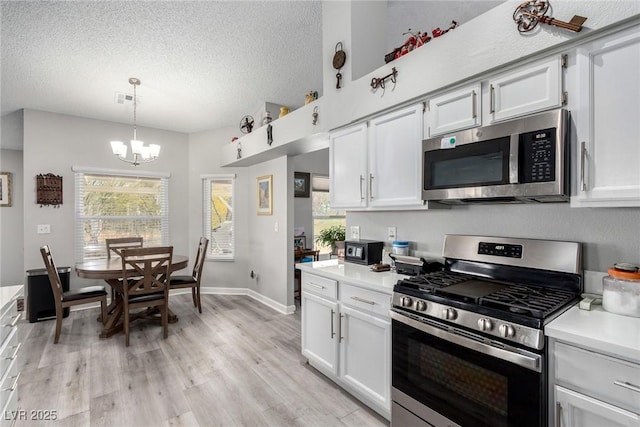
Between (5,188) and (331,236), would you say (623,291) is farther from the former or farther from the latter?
(5,188)

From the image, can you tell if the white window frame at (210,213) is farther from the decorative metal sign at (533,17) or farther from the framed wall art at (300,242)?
the decorative metal sign at (533,17)

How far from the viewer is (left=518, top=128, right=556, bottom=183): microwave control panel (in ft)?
4.65

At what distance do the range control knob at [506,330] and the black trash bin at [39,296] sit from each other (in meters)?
4.91

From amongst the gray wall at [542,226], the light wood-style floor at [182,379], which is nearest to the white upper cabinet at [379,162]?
the gray wall at [542,226]

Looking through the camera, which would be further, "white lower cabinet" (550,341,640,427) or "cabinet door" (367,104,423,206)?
"cabinet door" (367,104,423,206)

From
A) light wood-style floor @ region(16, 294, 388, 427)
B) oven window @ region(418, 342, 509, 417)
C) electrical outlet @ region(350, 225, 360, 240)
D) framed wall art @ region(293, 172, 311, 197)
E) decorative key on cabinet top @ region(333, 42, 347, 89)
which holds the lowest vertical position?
light wood-style floor @ region(16, 294, 388, 427)

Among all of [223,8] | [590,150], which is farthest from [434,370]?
[223,8]

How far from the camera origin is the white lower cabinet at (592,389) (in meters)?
1.03

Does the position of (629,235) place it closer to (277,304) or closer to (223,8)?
(223,8)

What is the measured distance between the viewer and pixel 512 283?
1.74 meters

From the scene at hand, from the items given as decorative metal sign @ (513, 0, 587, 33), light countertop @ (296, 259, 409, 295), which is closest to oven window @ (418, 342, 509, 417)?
light countertop @ (296, 259, 409, 295)

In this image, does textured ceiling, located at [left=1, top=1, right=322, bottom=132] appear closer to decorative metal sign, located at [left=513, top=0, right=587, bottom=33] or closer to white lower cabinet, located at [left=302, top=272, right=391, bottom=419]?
decorative metal sign, located at [left=513, top=0, right=587, bottom=33]

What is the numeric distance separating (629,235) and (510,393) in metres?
0.93

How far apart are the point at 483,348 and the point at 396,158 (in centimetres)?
131
